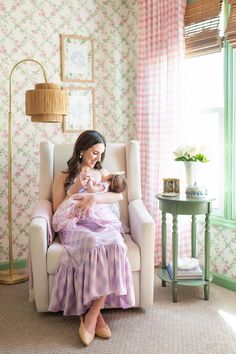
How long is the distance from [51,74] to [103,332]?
2.25m

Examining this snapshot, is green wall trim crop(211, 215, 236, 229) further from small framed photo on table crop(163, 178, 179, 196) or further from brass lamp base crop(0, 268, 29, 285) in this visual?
brass lamp base crop(0, 268, 29, 285)

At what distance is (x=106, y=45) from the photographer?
12.8 ft

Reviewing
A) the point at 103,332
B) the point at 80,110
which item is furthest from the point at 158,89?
the point at 103,332

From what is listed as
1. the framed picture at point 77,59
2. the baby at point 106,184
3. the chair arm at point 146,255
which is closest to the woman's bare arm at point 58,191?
the baby at point 106,184

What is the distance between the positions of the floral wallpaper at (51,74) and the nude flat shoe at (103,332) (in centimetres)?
121

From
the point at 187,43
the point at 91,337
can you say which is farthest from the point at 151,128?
the point at 91,337

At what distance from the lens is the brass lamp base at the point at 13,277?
331 centimetres

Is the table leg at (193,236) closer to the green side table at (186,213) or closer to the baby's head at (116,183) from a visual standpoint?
the green side table at (186,213)

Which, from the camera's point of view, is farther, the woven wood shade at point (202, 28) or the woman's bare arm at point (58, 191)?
the woven wood shade at point (202, 28)

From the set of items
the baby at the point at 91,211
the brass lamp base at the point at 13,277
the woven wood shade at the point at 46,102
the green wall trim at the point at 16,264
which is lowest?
the brass lamp base at the point at 13,277

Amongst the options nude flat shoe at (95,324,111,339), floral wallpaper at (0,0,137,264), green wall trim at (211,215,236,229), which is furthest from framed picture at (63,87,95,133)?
nude flat shoe at (95,324,111,339)

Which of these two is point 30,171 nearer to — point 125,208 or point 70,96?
point 70,96

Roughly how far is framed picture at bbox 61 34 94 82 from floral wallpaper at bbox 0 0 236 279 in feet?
0.15

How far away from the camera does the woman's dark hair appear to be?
2844mm
